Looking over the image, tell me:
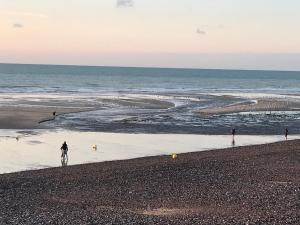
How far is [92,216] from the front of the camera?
18.4 metres

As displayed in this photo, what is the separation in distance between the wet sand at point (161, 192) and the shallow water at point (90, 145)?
3356 millimetres

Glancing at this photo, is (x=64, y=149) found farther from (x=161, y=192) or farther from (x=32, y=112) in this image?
(x=32, y=112)

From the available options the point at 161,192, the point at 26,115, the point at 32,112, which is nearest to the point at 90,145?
the point at 161,192

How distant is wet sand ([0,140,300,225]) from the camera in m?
18.0

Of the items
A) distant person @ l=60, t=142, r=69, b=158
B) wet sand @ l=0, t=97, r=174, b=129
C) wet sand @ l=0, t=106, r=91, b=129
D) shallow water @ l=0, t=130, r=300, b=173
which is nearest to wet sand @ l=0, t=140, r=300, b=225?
distant person @ l=60, t=142, r=69, b=158

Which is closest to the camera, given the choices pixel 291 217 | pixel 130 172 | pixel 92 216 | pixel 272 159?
pixel 291 217

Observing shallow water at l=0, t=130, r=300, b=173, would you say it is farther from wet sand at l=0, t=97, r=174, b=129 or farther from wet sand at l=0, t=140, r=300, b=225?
wet sand at l=0, t=97, r=174, b=129

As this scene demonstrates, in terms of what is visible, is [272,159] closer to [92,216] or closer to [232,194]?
[232,194]

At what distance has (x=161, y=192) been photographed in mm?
22266

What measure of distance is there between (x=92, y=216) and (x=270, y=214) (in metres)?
5.82

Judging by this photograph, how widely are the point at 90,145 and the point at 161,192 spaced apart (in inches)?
672

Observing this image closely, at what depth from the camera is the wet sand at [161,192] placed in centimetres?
1803

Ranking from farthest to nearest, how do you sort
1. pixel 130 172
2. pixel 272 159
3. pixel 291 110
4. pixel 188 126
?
pixel 291 110, pixel 188 126, pixel 272 159, pixel 130 172

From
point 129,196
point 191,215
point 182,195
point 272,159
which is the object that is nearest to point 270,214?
point 191,215
